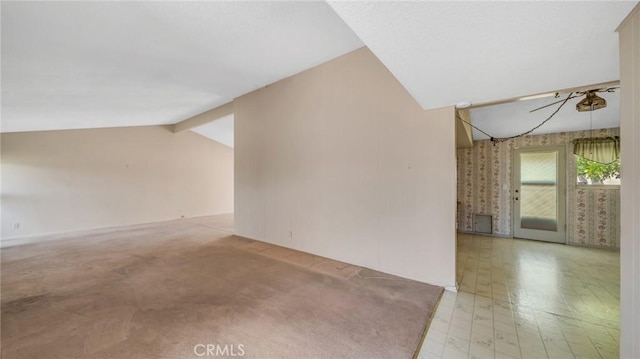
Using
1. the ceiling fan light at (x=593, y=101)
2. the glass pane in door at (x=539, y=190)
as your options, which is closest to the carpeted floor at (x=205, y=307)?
the ceiling fan light at (x=593, y=101)

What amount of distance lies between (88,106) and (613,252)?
9517 millimetres

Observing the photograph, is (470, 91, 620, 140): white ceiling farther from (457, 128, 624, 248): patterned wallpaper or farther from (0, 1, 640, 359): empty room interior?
(457, 128, 624, 248): patterned wallpaper

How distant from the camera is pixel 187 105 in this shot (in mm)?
5473

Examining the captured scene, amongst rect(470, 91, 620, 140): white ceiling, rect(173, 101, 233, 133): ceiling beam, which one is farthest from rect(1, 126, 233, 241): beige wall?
rect(470, 91, 620, 140): white ceiling

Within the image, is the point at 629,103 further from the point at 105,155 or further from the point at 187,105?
the point at 105,155

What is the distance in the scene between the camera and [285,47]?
10.7 feet

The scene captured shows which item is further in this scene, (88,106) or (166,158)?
(166,158)

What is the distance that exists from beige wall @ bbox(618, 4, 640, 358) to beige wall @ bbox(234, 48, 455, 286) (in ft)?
4.75

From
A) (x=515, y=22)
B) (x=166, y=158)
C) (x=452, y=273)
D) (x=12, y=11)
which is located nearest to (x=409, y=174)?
(x=452, y=273)

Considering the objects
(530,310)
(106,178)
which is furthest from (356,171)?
(106,178)

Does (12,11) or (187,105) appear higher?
(187,105)

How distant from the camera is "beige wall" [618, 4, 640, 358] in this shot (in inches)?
48.9

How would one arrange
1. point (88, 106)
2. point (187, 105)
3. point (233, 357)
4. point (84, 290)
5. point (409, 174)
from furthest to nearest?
1. point (187, 105)
2. point (88, 106)
3. point (409, 174)
4. point (84, 290)
5. point (233, 357)

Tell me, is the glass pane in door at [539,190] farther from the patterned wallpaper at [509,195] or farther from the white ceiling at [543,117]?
the white ceiling at [543,117]
